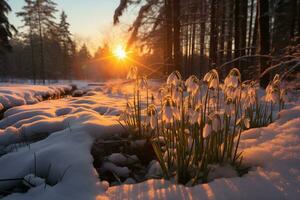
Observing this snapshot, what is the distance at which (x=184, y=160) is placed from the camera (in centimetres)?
253

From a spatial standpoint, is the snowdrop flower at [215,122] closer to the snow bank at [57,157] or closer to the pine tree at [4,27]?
the snow bank at [57,157]

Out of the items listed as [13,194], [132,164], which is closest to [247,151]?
[132,164]

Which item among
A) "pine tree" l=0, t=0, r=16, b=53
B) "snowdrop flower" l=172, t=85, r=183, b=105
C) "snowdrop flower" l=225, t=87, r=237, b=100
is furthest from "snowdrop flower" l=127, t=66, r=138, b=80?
"pine tree" l=0, t=0, r=16, b=53

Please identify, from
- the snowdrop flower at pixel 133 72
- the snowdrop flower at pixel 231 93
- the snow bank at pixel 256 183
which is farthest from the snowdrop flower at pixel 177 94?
the snowdrop flower at pixel 133 72

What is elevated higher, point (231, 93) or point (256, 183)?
point (231, 93)

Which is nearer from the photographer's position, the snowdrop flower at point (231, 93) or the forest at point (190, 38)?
the snowdrop flower at point (231, 93)

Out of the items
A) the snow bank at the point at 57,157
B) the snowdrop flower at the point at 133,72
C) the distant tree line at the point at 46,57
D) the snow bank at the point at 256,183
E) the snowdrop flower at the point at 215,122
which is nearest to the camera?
the snow bank at the point at 256,183

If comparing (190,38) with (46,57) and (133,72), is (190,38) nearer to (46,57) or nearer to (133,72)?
(133,72)

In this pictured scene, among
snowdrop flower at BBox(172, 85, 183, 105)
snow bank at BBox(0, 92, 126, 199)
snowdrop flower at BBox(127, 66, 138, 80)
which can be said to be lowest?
snow bank at BBox(0, 92, 126, 199)

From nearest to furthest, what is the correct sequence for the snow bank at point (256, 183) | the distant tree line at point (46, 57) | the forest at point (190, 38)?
the snow bank at point (256, 183) → the forest at point (190, 38) → the distant tree line at point (46, 57)

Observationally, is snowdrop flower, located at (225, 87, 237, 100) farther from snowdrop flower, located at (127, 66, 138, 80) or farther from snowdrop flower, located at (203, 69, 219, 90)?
snowdrop flower, located at (127, 66, 138, 80)

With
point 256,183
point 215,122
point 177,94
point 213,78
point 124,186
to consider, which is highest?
point 213,78

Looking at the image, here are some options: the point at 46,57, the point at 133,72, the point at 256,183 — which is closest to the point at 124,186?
the point at 256,183

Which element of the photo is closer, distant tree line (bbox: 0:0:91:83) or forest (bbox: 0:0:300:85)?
forest (bbox: 0:0:300:85)
